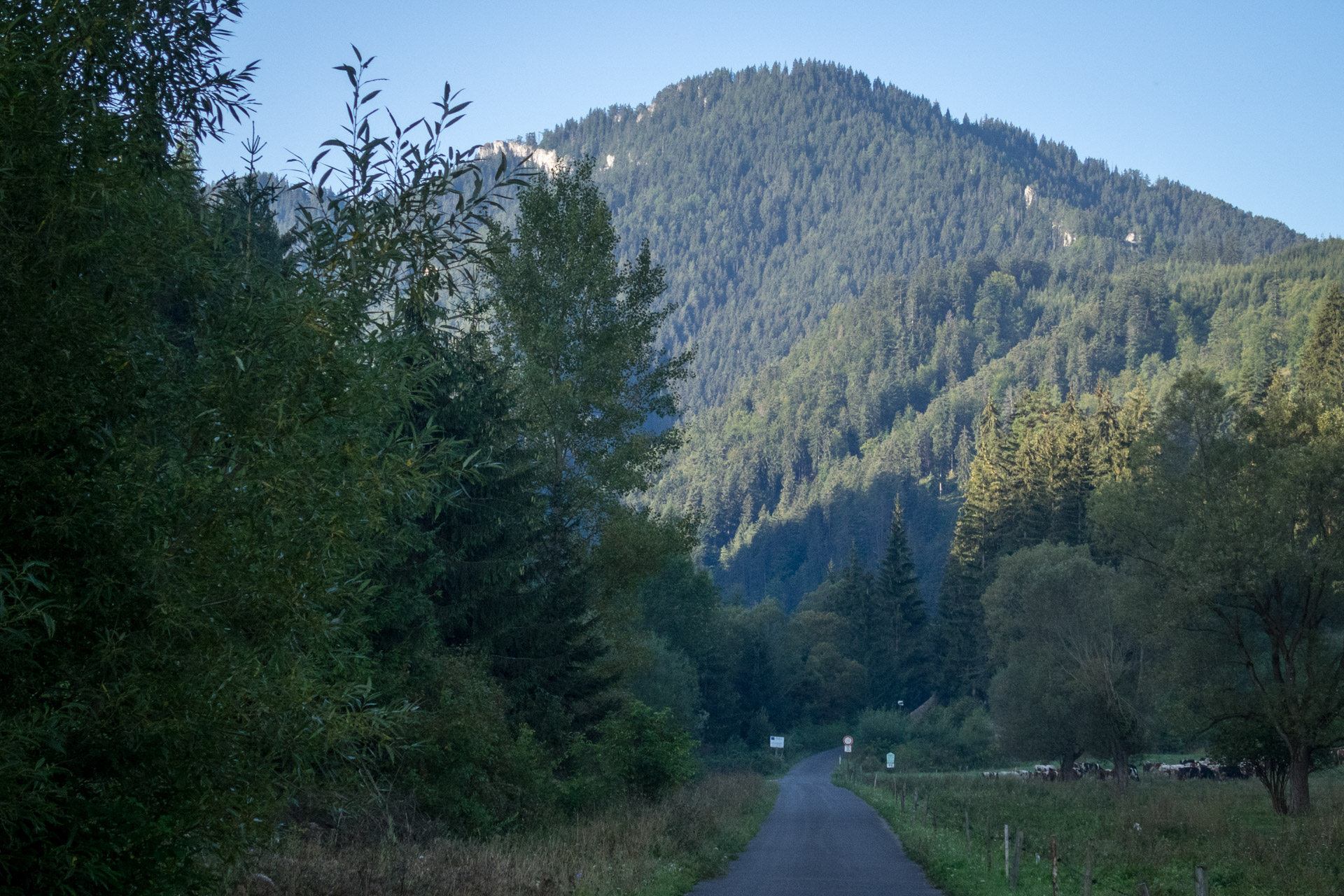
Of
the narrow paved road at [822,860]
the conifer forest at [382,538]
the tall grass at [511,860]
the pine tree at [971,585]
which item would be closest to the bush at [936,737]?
the pine tree at [971,585]

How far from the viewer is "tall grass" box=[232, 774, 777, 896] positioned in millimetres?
9930

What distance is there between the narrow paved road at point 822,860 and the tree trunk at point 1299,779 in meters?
10.9

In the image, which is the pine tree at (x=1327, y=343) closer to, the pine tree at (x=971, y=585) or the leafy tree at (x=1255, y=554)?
the pine tree at (x=971, y=585)

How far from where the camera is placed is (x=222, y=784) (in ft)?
18.8

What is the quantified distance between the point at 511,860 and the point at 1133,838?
53.1 feet

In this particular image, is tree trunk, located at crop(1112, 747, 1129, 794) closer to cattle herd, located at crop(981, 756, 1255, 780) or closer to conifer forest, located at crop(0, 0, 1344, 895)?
conifer forest, located at crop(0, 0, 1344, 895)

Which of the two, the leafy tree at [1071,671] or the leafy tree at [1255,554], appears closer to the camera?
the leafy tree at [1255,554]

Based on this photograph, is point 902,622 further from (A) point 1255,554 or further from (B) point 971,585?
(A) point 1255,554

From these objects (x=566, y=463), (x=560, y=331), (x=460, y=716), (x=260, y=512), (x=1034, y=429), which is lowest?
(x=460, y=716)

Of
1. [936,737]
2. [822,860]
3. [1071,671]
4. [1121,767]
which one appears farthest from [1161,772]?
[822,860]

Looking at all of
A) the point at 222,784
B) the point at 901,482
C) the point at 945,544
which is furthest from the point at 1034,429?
the point at 222,784

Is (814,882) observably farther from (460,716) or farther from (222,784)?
(222,784)

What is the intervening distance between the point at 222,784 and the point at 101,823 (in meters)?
0.79

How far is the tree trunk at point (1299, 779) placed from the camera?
2803 centimetres
